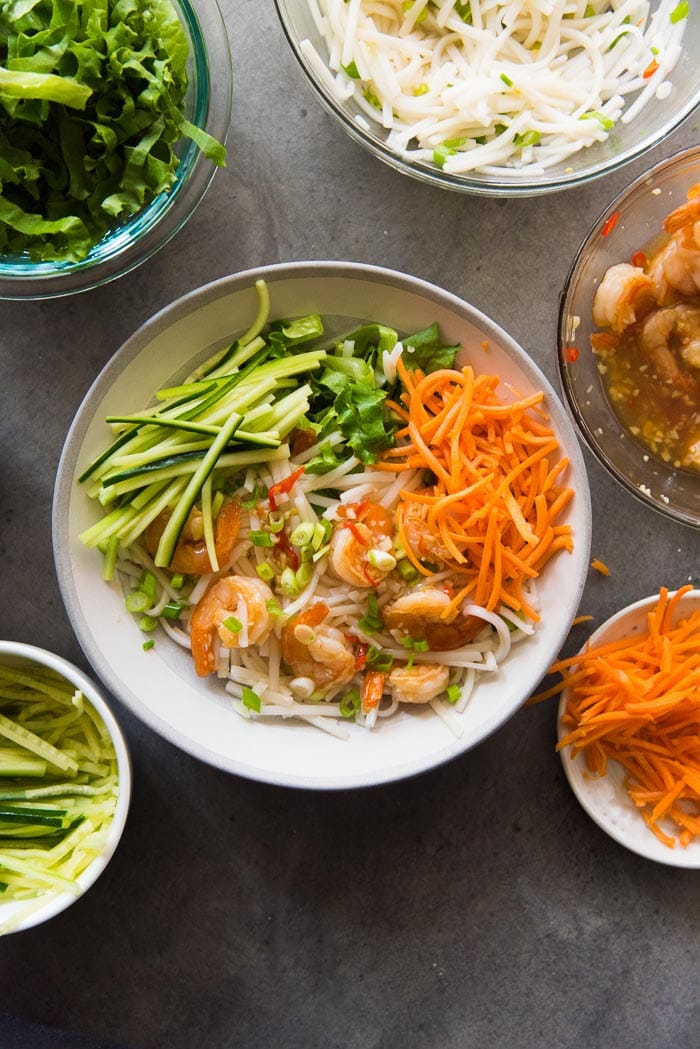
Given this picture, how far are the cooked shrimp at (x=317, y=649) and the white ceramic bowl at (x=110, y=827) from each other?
16.8 inches

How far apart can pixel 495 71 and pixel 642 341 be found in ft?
2.32

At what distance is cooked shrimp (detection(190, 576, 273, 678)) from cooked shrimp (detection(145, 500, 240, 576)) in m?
0.06

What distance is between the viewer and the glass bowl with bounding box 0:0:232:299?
73.7 inches

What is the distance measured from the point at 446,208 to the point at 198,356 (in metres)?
0.76

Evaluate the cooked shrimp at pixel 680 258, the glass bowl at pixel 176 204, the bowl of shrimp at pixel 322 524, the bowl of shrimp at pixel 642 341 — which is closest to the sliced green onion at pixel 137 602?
the bowl of shrimp at pixel 322 524

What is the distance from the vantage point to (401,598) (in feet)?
6.43

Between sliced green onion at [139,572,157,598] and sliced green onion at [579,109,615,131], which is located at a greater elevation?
sliced green onion at [579,109,615,131]

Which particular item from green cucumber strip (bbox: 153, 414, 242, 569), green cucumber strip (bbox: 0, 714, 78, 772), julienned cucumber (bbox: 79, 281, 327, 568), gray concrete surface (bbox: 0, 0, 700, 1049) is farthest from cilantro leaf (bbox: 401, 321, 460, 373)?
green cucumber strip (bbox: 0, 714, 78, 772)

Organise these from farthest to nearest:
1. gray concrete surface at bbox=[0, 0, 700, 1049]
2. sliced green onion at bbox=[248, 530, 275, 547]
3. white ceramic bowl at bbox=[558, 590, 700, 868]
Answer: gray concrete surface at bbox=[0, 0, 700, 1049], white ceramic bowl at bbox=[558, 590, 700, 868], sliced green onion at bbox=[248, 530, 275, 547]

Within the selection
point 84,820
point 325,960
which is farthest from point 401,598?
point 325,960

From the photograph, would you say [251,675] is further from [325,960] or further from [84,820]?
[325,960]

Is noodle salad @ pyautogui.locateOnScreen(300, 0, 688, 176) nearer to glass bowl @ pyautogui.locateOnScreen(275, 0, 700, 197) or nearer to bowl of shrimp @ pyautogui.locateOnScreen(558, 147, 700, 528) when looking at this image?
glass bowl @ pyautogui.locateOnScreen(275, 0, 700, 197)

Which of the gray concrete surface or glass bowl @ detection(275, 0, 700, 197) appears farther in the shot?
the gray concrete surface

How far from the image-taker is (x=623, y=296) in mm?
1987
